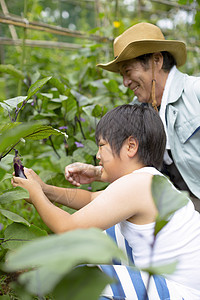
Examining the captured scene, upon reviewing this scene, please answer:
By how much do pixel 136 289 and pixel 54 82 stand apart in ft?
3.21

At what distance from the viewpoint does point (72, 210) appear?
1.43 meters

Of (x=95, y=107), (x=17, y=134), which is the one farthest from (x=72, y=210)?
(x=17, y=134)

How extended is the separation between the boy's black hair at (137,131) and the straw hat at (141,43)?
514 millimetres

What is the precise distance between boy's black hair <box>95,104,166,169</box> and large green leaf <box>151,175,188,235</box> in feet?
2.28

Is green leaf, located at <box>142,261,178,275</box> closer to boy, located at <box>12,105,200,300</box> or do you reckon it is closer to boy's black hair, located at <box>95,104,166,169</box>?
boy, located at <box>12,105,200,300</box>

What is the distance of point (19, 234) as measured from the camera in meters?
0.89

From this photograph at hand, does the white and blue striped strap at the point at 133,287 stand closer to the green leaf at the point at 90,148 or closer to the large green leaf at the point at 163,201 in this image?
the large green leaf at the point at 163,201

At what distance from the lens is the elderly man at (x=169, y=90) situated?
5.19 feet

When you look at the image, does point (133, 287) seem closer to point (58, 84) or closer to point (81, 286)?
point (81, 286)

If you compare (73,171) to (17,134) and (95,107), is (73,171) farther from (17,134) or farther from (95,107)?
(17,134)

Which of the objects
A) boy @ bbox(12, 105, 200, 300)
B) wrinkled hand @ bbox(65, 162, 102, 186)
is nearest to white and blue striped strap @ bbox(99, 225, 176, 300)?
boy @ bbox(12, 105, 200, 300)

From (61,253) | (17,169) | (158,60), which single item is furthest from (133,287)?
(158,60)

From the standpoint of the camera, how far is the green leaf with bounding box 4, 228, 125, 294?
0.28 meters

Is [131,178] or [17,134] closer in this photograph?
[17,134]
